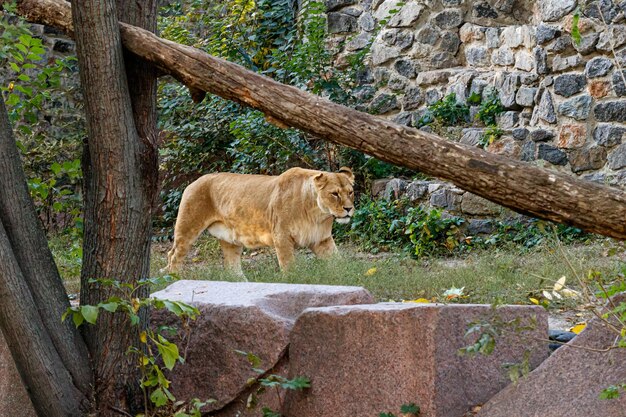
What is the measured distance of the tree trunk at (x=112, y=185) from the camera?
395 cm

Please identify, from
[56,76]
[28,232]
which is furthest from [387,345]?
[56,76]

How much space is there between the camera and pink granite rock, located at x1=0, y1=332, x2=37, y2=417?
173 inches

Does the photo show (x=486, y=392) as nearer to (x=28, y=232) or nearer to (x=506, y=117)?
(x=28, y=232)

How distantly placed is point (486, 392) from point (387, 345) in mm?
423

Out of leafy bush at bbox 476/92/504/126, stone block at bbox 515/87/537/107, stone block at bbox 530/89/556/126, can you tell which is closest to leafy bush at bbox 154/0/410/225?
leafy bush at bbox 476/92/504/126

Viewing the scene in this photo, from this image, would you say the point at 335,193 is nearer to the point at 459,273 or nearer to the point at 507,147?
the point at 459,273

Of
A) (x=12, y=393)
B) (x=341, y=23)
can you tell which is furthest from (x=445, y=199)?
(x=12, y=393)

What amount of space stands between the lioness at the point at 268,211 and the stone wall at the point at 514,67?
6.40 feet

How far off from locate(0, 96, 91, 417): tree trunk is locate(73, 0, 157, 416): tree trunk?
0.12 meters

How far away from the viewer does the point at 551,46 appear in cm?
945

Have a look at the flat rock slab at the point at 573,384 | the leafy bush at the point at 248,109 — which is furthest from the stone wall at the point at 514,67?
the flat rock slab at the point at 573,384

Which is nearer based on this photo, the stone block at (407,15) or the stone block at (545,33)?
the stone block at (545,33)

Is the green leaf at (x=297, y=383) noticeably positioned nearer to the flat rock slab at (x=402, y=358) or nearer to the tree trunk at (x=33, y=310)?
the flat rock slab at (x=402, y=358)

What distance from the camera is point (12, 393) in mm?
4391
